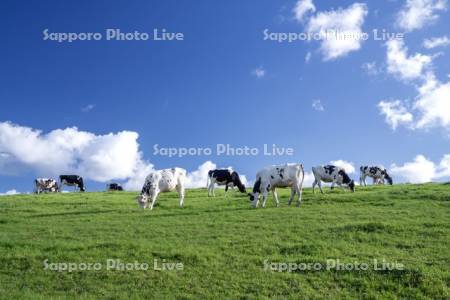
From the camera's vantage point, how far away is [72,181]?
56.2m

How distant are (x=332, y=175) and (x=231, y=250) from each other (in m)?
21.4

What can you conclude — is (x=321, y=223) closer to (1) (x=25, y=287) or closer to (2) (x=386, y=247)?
(2) (x=386, y=247)

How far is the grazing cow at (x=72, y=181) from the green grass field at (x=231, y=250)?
2911 cm

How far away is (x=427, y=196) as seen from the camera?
2947 centimetres

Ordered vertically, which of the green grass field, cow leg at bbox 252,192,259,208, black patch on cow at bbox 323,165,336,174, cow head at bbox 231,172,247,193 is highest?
black patch on cow at bbox 323,165,336,174

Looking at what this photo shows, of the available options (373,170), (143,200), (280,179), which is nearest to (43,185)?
(143,200)

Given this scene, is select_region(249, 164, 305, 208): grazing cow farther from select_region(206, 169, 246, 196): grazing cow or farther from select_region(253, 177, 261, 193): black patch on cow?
select_region(206, 169, 246, 196): grazing cow

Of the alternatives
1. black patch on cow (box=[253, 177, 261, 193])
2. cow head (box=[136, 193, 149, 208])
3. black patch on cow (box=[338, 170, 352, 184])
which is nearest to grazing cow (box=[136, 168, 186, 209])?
cow head (box=[136, 193, 149, 208])

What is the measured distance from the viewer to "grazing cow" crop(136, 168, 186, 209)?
93.0 ft

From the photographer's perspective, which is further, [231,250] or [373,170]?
[373,170]

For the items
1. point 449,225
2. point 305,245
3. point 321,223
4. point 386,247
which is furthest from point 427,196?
point 305,245

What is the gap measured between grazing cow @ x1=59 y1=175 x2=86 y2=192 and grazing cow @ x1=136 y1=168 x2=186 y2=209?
29.2 meters

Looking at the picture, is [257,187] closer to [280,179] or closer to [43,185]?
[280,179]

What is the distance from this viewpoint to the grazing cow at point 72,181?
5584cm
